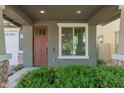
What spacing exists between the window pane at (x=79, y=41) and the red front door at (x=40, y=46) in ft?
5.92

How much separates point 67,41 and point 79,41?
716mm

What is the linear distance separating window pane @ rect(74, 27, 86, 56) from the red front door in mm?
1803

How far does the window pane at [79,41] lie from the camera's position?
39.7ft

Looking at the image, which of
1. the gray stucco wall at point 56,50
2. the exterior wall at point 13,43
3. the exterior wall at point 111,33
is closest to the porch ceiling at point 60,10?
the gray stucco wall at point 56,50

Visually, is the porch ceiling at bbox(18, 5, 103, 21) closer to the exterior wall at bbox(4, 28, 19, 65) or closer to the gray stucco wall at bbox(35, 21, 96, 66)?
the gray stucco wall at bbox(35, 21, 96, 66)

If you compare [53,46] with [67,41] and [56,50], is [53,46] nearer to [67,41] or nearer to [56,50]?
[56,50]

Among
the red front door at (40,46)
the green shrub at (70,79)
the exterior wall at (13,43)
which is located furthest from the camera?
the exterior wall at (13,43)

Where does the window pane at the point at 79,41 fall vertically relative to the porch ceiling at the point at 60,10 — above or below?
below

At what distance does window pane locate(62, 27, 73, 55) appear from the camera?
12.1 m

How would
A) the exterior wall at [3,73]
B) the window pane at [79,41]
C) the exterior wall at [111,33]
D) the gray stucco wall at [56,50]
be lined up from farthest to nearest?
the exterior wall at [111,33], the window pane at [79,41], the gray stucco wall at [56,50], the exterior wall at [3,73]

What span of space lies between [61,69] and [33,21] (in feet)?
27.9

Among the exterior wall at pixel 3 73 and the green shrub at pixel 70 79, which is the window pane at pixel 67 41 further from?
the green shrub at pixel 70 79

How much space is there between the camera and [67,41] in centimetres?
1215
